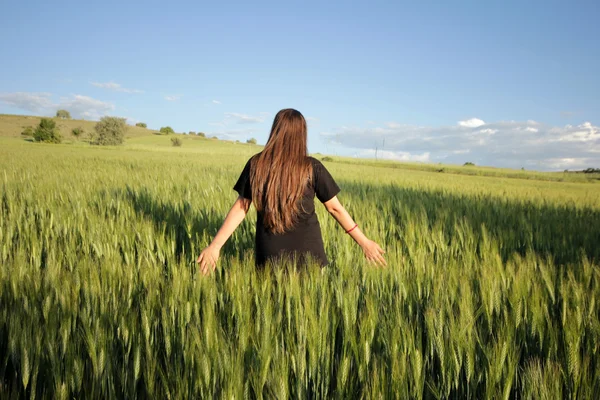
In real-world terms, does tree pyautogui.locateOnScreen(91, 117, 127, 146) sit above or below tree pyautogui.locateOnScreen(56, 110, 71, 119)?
below

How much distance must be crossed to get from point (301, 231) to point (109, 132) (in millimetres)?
65445

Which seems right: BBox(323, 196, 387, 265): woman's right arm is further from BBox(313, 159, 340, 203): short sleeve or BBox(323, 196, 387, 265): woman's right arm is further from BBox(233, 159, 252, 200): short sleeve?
BBox(233, 159, 252, 200): short sleeve

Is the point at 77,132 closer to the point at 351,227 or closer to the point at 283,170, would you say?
the point at 283,170

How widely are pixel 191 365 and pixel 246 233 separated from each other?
8.56ft

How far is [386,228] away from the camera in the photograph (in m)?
4.19

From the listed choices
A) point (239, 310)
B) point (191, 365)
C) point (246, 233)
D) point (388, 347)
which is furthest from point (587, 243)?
point (191, 365)

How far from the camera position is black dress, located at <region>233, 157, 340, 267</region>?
8.01ft

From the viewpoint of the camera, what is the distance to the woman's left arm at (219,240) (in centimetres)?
221

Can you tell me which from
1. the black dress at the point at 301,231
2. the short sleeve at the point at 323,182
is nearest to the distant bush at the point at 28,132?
the black dress at the point at 301,231

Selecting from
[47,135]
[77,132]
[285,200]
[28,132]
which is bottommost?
[285,200]

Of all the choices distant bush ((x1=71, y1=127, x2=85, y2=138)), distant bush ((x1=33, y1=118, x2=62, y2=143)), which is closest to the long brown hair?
distant bush ((x1=33, y1=118, x2=62, y2=143))

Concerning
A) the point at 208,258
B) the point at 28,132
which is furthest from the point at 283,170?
the point at 28,132

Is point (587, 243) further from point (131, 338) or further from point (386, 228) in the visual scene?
point (131, 338)

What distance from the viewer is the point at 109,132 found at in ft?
196
